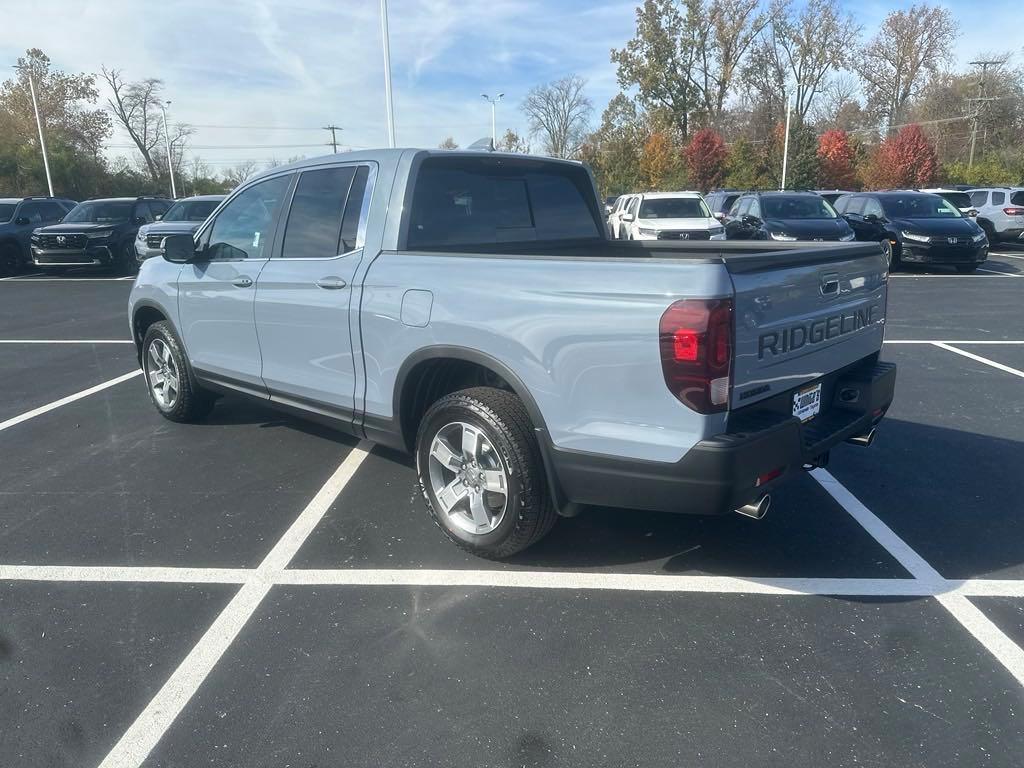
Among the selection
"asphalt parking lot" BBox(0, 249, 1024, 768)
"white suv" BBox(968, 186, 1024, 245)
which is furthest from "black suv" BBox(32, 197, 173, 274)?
"white suv" BBox(968, 186, 1024, 245)

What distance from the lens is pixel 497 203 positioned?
459 cm

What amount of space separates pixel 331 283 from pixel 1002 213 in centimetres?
2282

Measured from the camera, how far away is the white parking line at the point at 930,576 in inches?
119

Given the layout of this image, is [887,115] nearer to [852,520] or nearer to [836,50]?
[836,50]

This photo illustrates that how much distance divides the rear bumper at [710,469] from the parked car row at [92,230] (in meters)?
14.5

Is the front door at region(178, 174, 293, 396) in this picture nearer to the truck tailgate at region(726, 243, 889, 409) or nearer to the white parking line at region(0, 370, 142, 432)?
the white parking line at region(0, 370, 142, 432)

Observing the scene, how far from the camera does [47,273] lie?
19531 millimetres

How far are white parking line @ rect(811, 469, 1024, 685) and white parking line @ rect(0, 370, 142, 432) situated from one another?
5968mm

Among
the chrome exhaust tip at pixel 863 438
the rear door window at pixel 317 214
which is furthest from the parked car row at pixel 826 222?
the chrome exhaust tip at pixel 863 438

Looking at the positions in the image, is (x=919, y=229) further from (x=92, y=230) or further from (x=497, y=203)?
(x=92, y=230)

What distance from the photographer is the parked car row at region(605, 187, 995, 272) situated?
15891mm

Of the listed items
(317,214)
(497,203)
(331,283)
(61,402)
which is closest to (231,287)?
(317,214)

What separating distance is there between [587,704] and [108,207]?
1953 cm

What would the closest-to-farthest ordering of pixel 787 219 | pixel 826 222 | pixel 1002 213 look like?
pixel 826 222, pixel 787 219, pixel 1002 213
